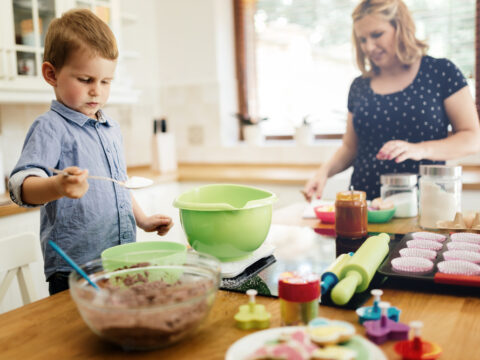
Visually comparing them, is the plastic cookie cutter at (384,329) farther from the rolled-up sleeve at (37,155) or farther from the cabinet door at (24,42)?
the cabinet door at (24,42)

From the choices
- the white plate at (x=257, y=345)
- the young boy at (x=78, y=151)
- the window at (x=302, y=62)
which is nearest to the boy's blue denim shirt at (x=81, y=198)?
the young boy at (x=78, y=151)

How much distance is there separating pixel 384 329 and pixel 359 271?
0.17 meters

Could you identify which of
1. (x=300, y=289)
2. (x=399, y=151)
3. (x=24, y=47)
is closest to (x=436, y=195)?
(x=399, y=151)

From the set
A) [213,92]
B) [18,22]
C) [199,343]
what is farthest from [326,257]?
[213,92]

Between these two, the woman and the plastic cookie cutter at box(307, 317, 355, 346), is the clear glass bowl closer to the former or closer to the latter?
the plastic cookie cutter at box(307, 317, 355, 346)

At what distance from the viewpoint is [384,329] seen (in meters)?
0.68

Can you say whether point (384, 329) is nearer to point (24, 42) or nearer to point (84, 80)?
point (84, 80)

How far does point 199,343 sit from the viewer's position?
689 mm

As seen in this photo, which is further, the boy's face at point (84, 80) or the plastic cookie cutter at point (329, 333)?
Result: the boy's face at point (84, 80)

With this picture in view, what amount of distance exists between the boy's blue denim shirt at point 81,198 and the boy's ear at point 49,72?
58 millimetres

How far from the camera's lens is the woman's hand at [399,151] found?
5.07 ft

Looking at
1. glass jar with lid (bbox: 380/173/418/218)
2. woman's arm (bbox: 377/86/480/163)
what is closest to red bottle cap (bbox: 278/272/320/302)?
glass jar with lid (bbox: 380/173/418/218)

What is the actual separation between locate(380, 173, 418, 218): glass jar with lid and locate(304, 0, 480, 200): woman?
0.28 m

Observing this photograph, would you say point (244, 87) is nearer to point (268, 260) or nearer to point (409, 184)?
point (409, 184)
